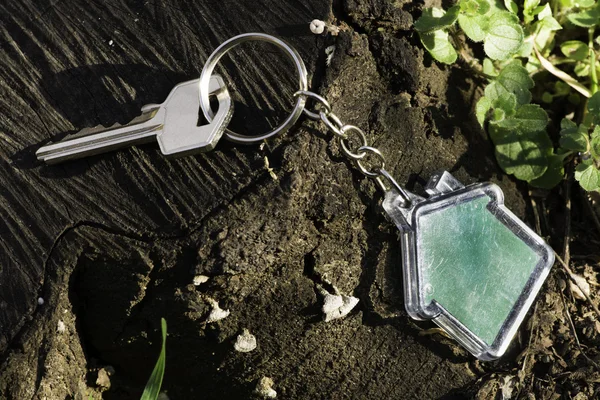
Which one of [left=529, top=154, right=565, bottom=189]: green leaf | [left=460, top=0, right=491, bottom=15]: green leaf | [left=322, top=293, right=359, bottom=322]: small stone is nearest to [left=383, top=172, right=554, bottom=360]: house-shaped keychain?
[left=322, top=293, right=359, bottom=322]: small stone

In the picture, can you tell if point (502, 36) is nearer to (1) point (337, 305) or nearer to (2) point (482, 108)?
(2) point (482, 108)

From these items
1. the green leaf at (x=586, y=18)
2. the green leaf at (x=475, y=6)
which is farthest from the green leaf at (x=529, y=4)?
the green leaf at (x=475, y=6)

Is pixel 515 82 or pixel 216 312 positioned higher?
pixel 216 312

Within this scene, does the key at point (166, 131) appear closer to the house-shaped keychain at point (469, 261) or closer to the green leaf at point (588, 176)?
the house-shaped keychain at point (469, 261)

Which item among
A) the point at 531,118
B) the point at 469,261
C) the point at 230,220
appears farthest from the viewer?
the point at 531,118

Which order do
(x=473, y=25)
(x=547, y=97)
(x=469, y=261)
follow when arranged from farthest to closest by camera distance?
(x=547, y=97) → (x=473, y=25) → (x=469, y=261)

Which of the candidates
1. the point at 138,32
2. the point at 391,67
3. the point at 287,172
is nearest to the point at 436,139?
the point at 391,67

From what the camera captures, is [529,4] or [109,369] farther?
[529,4]

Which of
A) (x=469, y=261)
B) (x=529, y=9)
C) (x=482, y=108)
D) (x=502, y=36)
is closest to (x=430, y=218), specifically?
(x=469, y=261)
